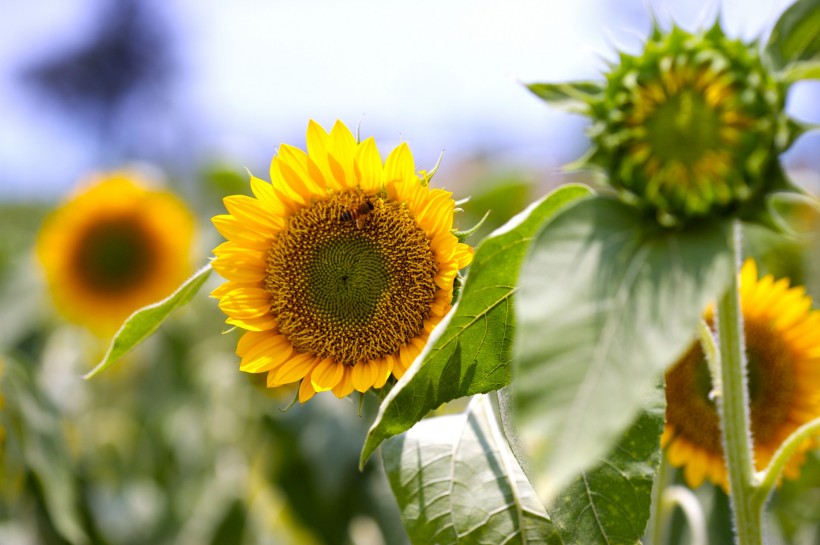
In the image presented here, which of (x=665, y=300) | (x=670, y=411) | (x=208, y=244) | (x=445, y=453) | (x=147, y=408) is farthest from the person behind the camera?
(x=147, y=408)

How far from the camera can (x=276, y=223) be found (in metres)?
0.84

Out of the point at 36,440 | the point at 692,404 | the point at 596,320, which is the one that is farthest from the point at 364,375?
the point at 36,440

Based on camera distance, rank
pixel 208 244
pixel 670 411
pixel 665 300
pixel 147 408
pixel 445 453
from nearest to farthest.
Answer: pixel 665 300 < pixel 445 453 < pixel 670 411 < pixel 208 244 < pixel 147 408

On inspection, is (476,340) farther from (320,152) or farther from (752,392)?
(752,392)

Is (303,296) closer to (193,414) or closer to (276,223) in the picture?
(276,223)

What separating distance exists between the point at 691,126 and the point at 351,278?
398 millimetres

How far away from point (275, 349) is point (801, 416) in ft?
2.17

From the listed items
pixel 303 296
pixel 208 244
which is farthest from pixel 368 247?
pixel 208 244

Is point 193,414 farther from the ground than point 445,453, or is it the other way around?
point 445,453

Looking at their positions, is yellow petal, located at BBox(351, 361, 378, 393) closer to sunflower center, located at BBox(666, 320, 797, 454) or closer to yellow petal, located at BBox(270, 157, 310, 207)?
yellow petal, located at BBox(270, 157, 310, 207)

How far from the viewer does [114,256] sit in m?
2.29

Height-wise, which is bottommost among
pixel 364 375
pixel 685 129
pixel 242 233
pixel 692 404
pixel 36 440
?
pixel 36 440

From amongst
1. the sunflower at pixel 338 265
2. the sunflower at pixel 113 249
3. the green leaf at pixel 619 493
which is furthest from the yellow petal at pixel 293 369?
the sunflower at pixel 113 249

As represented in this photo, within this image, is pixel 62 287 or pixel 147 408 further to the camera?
pixel 147 408
